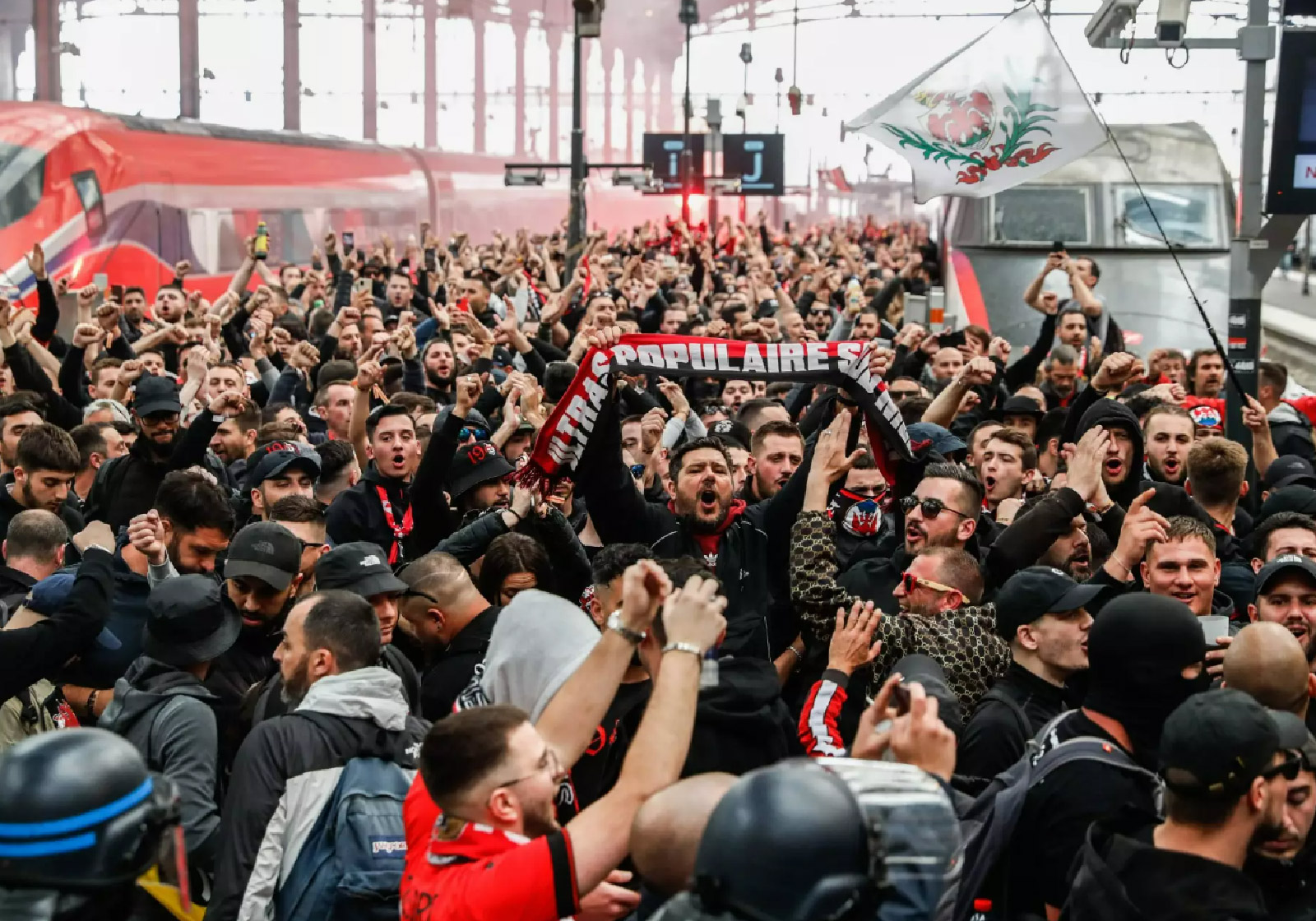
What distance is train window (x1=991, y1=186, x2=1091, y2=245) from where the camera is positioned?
17703mm

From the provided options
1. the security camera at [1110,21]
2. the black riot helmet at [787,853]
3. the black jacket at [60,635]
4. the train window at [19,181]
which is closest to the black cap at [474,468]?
the black jacket at [60,635]

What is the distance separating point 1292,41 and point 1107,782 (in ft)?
20.8

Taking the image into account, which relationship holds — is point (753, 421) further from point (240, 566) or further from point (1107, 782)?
point (1107, 782)

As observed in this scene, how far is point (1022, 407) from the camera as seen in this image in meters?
8.72

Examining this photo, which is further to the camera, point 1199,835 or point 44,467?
point 44,467

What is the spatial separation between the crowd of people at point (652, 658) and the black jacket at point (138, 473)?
0.8 inches

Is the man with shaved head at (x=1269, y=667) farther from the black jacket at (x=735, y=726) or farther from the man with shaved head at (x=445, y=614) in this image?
the man with shaved head at (x=445, y=614)

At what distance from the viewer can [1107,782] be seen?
3.55 m

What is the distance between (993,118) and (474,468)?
13.9 feet

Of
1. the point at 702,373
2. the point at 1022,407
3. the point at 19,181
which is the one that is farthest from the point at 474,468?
the point at 19,181

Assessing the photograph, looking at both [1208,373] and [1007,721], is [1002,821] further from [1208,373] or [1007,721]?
[1208,373]

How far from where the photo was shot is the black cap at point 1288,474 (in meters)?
8.27

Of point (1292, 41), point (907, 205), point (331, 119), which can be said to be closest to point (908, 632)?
point (1292, 41)

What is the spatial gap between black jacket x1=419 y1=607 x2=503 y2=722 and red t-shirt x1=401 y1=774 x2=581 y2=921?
153 cm
